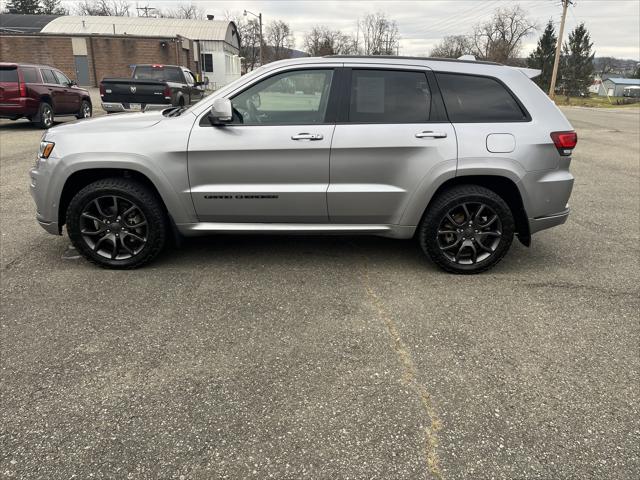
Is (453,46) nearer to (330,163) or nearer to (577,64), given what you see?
(577,64)

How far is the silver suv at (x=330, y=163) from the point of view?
4.23m

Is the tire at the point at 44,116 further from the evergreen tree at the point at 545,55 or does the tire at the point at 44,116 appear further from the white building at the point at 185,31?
the evergreen tree at the point at 545,55

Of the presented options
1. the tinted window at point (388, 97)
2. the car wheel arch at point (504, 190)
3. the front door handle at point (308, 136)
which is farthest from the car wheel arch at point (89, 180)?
the car wheel arch at point (504, 190)

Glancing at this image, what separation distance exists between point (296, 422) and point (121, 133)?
2.92 metres

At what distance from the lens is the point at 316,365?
3.08 meters

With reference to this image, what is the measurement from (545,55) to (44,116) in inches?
3069

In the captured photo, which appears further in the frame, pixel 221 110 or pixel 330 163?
pixel 330 163

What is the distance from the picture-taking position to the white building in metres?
46.8

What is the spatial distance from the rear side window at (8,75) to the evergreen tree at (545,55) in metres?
75.5

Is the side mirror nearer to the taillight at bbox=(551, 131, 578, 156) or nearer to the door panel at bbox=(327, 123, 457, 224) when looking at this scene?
the door panel at bbox=(327, 123, 457, 224)

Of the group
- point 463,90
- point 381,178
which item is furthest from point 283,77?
point 463,90

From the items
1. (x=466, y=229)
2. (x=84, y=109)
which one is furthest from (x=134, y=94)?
(x=466, y=229)

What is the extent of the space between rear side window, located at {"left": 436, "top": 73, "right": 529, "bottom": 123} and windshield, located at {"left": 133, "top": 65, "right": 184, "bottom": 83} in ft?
50.8

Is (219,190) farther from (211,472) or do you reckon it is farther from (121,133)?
(211,472)
